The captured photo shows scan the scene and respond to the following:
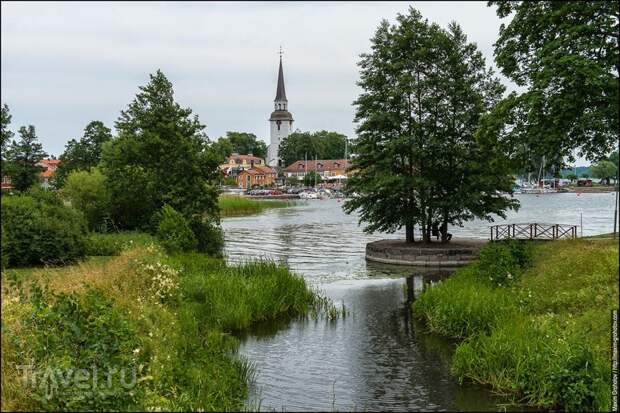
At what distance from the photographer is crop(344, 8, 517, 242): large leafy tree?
34.5 m

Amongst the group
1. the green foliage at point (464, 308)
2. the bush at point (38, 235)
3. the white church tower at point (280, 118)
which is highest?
the white church tower at point (280, 118)

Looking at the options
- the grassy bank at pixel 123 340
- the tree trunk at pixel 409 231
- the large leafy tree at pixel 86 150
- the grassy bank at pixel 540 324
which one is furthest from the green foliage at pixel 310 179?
the grassy bank at pixel 123 340

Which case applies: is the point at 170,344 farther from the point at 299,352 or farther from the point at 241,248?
the point at 241,248

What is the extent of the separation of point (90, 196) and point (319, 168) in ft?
487

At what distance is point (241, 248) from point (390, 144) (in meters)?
13.3

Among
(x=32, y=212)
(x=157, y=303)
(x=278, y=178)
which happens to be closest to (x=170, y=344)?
(x=157, y=303)

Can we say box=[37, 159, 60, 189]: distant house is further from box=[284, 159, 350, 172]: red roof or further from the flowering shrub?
box=[284, 159, 350, 172]: red roof

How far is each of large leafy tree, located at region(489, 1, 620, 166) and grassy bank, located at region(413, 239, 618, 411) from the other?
15.3 feet

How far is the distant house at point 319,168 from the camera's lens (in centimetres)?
18025

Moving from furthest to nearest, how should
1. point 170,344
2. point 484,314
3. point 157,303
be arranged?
1. point 484,314
2. point 157,303
3. point 170,344

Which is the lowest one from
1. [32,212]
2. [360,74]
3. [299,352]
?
[299,352]

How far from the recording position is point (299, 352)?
620 inches

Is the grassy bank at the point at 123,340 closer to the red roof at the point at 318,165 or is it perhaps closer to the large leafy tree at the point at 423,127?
the large leafy tree at the point at 423,127

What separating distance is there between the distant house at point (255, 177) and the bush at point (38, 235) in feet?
471
